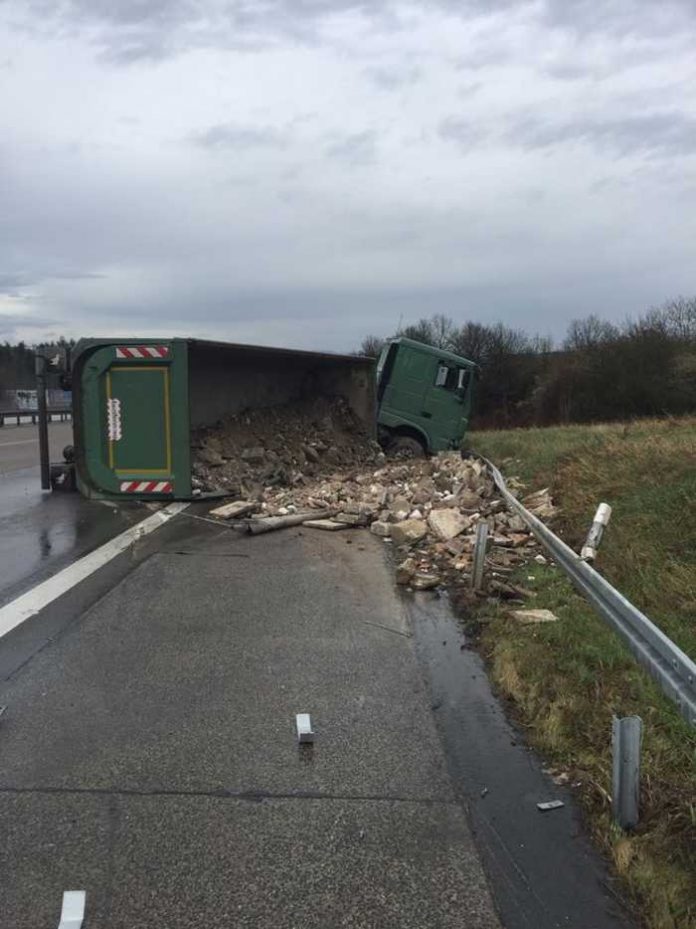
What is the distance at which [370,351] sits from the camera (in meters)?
62.2

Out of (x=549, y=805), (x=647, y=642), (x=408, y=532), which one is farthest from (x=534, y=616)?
(x=408, y=532)

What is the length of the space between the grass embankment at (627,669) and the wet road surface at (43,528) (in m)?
4.27

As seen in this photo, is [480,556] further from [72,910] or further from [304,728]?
[72,910]

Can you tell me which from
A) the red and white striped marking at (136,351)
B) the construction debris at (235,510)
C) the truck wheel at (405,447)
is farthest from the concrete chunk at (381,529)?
the truck wheel at (405,447)

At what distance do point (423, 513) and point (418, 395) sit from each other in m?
8.22

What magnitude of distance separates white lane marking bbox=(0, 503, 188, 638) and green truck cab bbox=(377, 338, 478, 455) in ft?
28.5

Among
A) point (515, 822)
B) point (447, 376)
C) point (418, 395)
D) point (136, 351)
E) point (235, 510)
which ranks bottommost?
point (515, 822)

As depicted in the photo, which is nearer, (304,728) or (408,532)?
(304,728)

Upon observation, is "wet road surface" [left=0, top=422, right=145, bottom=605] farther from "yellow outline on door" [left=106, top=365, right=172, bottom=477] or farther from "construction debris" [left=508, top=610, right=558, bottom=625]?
"construction debris" [left=508, top=610, right=558, bottom=625]

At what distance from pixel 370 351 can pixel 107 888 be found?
60308 millimetres

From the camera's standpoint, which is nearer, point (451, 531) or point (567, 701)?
point (567, 701)

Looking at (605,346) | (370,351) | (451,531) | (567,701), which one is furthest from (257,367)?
(370,351)

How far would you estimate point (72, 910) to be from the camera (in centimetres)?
268

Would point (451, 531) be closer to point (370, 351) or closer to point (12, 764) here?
point (12, 764)
